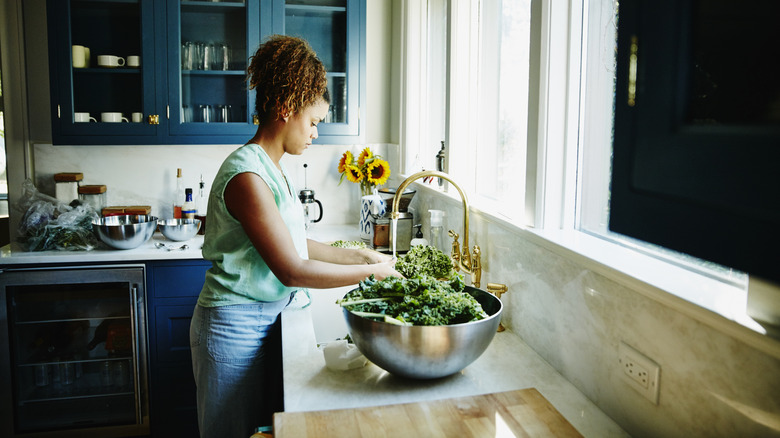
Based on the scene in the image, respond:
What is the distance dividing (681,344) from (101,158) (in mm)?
3191

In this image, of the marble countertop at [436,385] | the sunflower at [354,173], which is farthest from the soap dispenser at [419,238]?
the marble countertop at [436,385]

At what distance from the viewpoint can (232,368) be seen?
1.66 metres

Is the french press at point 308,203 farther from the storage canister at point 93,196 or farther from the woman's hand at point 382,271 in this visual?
the woman's hand at point 382,271

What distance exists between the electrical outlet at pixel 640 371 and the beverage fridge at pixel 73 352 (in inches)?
89.3

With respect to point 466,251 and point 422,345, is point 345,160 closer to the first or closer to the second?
point 466,251

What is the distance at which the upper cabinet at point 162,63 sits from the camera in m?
2.90

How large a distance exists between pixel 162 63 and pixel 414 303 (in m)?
2.26

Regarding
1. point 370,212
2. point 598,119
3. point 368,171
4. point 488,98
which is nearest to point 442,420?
point 598,119

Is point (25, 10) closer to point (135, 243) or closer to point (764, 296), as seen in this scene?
point (135, 243)

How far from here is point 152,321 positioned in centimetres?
278

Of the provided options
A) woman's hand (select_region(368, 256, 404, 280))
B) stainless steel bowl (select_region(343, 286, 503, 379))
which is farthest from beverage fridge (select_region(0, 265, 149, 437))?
stainless steel bowl (select_region(343, 286, 503, 379))

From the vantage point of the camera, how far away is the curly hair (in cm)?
168

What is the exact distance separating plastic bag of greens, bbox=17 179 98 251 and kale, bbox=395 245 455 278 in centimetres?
168

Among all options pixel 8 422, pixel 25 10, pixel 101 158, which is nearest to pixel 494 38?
pixel 101 158
